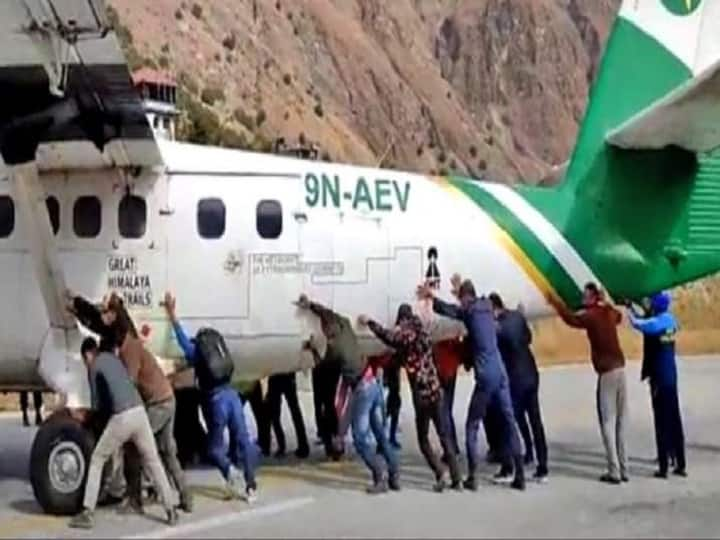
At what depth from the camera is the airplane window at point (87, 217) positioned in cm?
1529

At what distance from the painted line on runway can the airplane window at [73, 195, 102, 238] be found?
3255 millimetres

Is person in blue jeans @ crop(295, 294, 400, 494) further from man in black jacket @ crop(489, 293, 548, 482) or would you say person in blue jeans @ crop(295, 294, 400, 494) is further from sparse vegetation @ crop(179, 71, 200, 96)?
sparse vegetation @ crop(179, 71, 200, 96)

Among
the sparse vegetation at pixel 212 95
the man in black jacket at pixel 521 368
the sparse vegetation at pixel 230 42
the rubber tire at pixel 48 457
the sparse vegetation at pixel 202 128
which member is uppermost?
the sparse vegetation at pixel 230 42

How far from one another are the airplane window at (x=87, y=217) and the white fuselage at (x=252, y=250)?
0.5 inches

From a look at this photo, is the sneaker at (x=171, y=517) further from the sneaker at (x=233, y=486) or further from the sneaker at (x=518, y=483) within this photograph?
the sneaker at (x=518, y=483)

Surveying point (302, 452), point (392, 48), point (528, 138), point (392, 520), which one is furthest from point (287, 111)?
point (392, 520)

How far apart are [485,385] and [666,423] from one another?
2.14 metres

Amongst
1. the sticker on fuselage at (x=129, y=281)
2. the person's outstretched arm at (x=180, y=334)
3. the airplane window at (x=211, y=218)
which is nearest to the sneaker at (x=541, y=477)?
the person's outstretched arm at (x=180, y=334)

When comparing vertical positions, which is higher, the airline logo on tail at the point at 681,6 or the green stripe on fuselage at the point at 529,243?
the airline logo on tail at the point at 681,6

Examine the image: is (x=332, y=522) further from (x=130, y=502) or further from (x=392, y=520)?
(x=130, y=502)

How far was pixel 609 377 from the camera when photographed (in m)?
15.4

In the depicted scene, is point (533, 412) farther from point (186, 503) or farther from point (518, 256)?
point (186, 503)

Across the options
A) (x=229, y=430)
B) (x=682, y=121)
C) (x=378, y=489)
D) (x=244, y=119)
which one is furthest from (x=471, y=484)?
(x=244, y=119)

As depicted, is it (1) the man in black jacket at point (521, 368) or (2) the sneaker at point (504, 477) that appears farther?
(1) the man in black jacket at point (521, 368)
